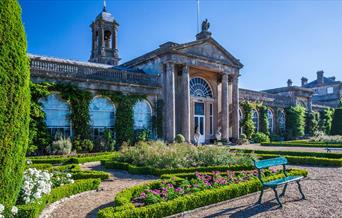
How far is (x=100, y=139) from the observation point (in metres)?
19.2

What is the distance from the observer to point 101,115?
2016cm

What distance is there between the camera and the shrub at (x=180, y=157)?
426 inches

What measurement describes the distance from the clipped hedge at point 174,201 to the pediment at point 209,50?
17330mm

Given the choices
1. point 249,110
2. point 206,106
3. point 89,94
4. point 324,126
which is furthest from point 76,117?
point 324,126

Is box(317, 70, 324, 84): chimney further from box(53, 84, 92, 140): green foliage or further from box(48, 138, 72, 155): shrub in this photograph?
box(48, 138, 72, 155): shrub

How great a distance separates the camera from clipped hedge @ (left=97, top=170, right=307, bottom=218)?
473cm

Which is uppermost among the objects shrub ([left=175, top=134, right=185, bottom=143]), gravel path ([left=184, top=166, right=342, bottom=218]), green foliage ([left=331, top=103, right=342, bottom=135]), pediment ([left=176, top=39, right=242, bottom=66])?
pediment ([left=176, top=39, right=242, bottom=66])

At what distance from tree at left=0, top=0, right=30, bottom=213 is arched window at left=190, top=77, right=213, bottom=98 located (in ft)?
68.3

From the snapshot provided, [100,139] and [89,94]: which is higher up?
[89,94]

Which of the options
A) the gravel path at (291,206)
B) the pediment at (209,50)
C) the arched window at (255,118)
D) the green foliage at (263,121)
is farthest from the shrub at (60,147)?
the green foliage at (263,121)

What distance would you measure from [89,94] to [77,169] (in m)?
10.3

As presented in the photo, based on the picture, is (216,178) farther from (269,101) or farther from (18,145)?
(269,101)

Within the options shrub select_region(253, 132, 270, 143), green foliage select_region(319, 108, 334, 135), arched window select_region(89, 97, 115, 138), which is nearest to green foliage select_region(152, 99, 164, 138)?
arched window select_region(89, 97, 115, 138)

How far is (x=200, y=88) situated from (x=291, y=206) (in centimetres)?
2056
